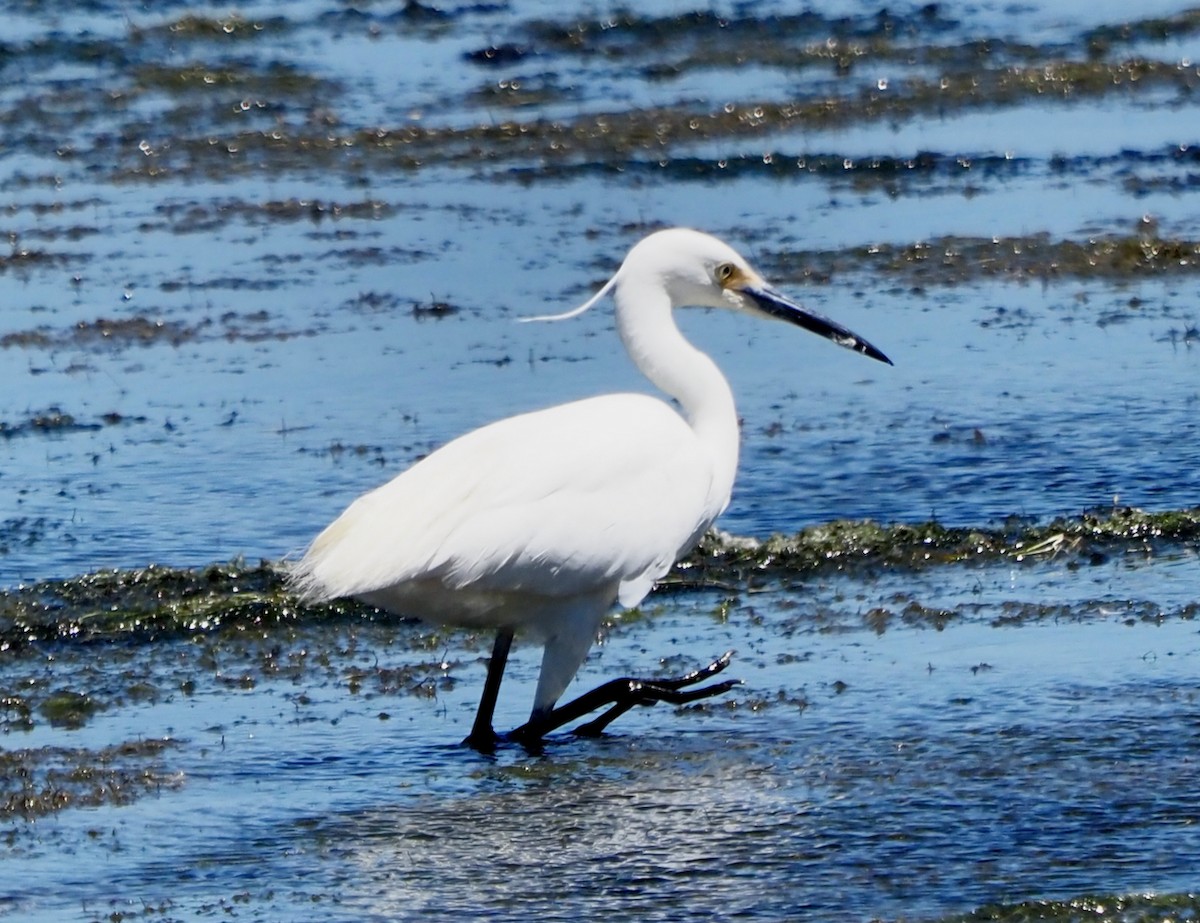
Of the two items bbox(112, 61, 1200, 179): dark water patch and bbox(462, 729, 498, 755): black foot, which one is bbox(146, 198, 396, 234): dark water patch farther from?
bbox(462, 729, 498, 755): black foot

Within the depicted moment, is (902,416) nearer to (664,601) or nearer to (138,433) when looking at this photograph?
(664,601)

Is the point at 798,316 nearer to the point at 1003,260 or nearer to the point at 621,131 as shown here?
the point at 1003,260

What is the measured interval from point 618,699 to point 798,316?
1.45 metres

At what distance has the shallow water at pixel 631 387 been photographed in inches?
232

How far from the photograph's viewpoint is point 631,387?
36.3ft

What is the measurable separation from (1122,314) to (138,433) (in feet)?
16.4

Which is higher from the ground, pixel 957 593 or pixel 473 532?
pixel 473 532

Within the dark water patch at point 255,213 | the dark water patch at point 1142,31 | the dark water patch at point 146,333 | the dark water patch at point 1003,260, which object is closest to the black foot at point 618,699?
the dark water patch at point 146,333

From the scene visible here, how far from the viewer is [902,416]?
1021 cm

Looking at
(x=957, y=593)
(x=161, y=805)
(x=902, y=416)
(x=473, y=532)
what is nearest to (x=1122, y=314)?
(x=902, y=416)

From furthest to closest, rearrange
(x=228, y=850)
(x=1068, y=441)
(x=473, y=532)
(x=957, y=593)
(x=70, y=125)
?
(x=70, y=125) → (x=1068, y=441) → (x=957, y=593) → (x=473, y=532) → (x=228, y=850)

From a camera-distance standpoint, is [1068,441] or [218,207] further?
[218,207]

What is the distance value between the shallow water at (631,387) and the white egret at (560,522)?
30 cm

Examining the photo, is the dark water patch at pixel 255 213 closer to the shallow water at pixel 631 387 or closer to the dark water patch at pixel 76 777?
the shallow water at pixel 631 387
